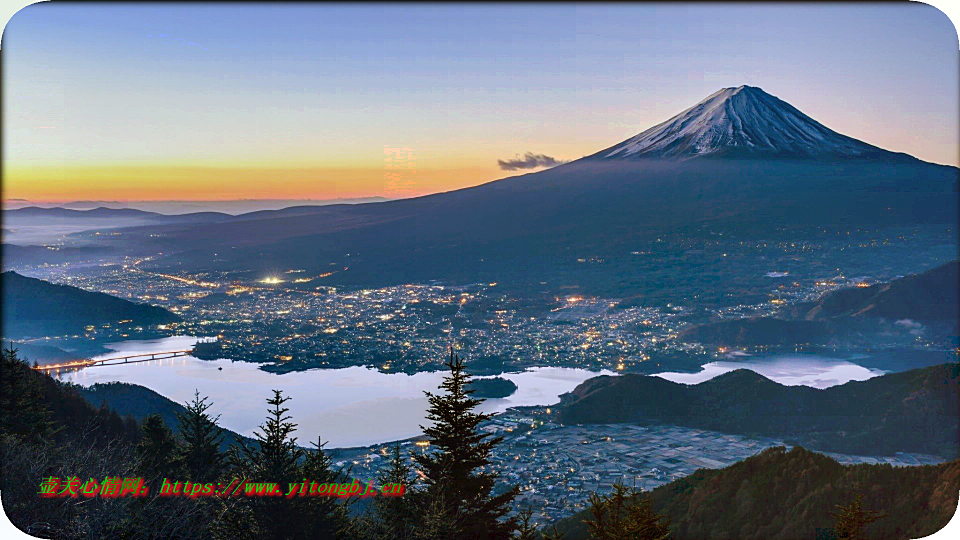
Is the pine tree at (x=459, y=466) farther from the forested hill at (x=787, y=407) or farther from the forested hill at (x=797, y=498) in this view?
the forested hill at (x=787, y=407)

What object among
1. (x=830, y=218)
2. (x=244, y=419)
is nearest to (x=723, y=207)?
(x=830, y=218)

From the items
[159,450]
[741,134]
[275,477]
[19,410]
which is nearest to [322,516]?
[275,477]

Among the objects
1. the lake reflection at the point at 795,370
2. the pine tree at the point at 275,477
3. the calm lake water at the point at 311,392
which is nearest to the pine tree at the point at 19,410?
the pine tree at the point at 275,477

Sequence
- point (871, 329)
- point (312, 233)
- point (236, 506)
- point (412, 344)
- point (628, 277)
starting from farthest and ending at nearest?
point (312, 233), point (628, 277), point (871, 329), point (412, 344), point (236, 506)

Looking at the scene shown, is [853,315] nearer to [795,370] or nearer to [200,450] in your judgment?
[795,370]

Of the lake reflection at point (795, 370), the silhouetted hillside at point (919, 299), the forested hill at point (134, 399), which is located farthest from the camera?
the lake reflection at point (795, 370)

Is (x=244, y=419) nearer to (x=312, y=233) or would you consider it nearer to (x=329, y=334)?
(x=329, y=334)
